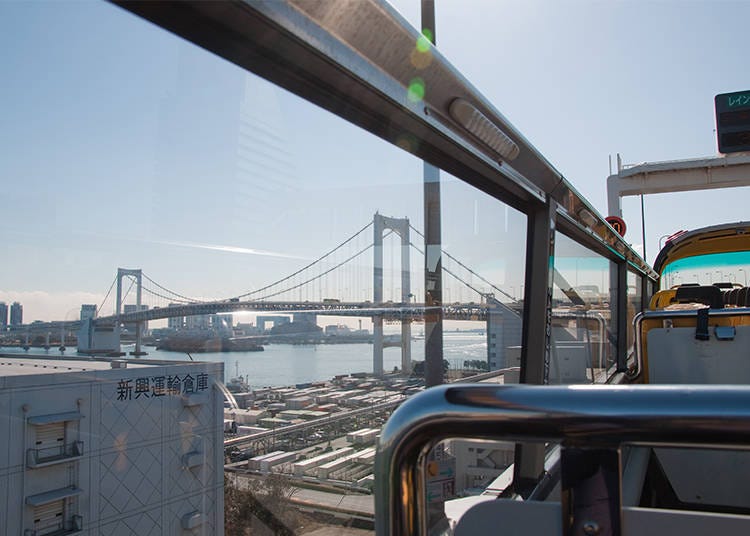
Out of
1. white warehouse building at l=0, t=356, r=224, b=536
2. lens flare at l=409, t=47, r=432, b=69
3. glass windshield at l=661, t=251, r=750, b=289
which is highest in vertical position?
lens flare at l=409, t=47, r=432, b=69

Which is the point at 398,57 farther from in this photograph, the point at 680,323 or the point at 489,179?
the point at 680,323

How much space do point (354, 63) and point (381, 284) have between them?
1.00 m

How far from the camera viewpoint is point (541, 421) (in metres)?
0.62

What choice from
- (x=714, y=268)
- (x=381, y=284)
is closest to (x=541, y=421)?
(x=381, y=284)

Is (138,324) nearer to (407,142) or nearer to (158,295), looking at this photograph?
(158,295)

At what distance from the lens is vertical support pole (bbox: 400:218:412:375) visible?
2188 mm

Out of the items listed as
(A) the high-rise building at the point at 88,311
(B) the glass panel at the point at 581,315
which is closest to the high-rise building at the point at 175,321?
(A) the high-rise building at the point at 88,311

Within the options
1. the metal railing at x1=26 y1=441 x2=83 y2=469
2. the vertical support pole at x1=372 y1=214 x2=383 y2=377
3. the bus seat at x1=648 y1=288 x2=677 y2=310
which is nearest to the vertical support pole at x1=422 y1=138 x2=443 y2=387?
the vertical support pole at x1=372 y1=214 x2=383 y2=377

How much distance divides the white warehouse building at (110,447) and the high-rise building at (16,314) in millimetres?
87

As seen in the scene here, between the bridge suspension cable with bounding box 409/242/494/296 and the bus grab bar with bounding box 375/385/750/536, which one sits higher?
the bridge suspension cable with bounding box 409/242/494/296

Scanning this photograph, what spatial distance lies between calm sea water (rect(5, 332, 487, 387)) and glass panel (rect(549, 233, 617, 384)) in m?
1.46

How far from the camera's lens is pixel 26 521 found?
4.47ft

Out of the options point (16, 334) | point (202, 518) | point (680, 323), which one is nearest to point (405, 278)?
point (202, 518)

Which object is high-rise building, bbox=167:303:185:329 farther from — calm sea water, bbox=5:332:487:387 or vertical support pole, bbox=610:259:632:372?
vertical support pole, bbox=610:259:632:372
